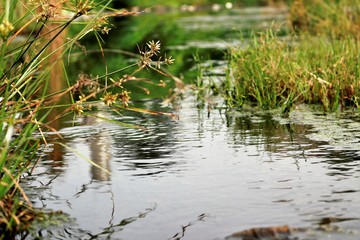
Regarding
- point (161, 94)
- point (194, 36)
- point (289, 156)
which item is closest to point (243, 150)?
point (289, 156)

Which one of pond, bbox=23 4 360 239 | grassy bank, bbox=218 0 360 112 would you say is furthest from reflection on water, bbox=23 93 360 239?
grassy bank, bbox=218 0 360 112

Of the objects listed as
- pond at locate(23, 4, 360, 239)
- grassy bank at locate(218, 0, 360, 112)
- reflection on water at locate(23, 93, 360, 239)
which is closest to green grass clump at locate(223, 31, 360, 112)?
grassy bank at locate(218, 0, 360, 112)

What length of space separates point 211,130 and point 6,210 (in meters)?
3.33

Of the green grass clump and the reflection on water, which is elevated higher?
A: the green grass clump

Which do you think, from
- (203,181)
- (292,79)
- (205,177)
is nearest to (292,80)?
(292,79)

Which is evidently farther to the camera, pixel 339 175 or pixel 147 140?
pixel 147 140

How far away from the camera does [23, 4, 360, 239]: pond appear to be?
14.5 feet

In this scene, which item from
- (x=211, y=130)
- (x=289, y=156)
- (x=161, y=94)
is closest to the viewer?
(x=289, y=156)

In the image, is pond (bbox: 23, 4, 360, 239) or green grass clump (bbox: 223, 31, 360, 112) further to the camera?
green grass clump (bbox: 223, 31, 360, 112)

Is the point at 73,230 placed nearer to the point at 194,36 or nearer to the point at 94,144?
the point at 94,144

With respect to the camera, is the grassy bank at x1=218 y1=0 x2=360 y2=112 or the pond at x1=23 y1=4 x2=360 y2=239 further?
the grassy bank at x1=218 y1=0 x2=360 y2=112

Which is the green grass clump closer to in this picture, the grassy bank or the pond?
the grassy bank

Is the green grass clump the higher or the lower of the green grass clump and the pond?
the higher

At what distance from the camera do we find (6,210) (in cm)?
424
